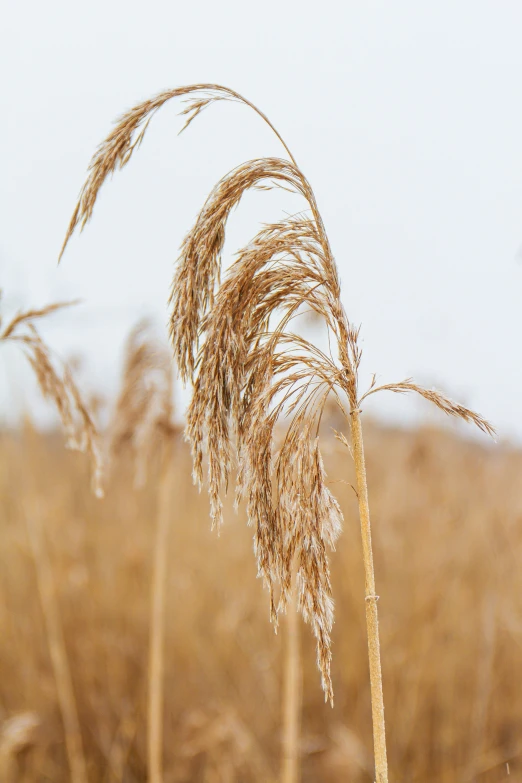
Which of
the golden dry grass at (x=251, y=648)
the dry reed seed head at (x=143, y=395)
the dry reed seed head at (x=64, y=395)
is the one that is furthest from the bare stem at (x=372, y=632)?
the golden dry grass at (x=251, y=648)

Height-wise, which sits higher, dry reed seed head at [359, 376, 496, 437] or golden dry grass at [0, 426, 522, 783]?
dry reed seed head at [359, 376, 496, 437]

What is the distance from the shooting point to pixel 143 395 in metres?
2.16

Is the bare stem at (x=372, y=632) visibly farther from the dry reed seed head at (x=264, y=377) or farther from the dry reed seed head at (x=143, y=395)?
the dry reed seed head at (x=143, y=395)

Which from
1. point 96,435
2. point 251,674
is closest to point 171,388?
point 96,435

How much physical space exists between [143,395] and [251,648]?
6.81 feet

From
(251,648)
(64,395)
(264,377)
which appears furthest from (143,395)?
(251,648)

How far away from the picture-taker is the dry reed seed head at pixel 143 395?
2152mm

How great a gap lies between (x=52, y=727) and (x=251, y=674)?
3.26 ft

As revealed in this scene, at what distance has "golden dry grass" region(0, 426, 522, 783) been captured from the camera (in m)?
3.32

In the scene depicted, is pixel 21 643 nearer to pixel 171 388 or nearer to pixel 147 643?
pixel 147 643

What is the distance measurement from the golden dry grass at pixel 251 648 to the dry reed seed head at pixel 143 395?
0.84m

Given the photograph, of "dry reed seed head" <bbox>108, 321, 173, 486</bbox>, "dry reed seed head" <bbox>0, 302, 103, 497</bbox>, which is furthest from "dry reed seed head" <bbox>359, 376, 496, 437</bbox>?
"dry reed seed head" <bbox>108, 321, 173, 486</bbox>

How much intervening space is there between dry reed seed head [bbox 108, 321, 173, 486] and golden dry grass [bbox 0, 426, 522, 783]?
84 cm

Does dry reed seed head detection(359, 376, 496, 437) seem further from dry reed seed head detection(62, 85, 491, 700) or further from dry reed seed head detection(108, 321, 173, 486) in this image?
dry reed seed head detection(108, 321, 173, 486)
